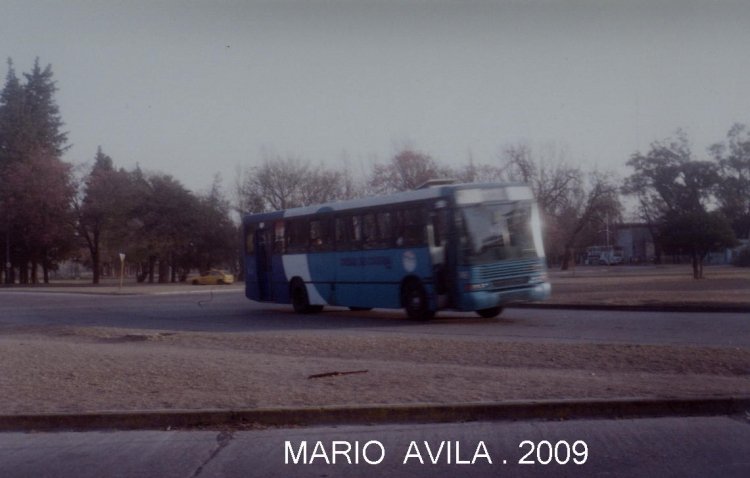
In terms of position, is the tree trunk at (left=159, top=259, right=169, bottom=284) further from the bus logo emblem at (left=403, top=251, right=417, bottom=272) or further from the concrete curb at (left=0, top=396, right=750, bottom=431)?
the concrete curb at (left=0, top=396, right=750, bottom=431)

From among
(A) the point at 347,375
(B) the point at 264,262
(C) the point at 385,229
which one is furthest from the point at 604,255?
(A) the point at 347,375

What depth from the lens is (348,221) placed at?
24.1 m

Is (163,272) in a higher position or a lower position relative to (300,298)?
higher

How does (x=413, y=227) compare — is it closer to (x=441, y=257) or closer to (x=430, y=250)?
(x=430, y=250)

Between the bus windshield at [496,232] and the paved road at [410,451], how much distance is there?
38.4 ft

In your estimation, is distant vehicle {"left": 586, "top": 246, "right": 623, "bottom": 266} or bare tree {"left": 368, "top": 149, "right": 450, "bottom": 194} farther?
distant vehicle {"left": 586, "top": 246, "right": 623, "bottom": 266}

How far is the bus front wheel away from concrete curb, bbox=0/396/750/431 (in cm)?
1238

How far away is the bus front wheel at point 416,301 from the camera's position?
21.4 metres

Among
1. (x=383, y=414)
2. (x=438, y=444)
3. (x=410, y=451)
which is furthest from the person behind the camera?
(x=383, y=414)

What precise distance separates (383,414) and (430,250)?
40.3ft

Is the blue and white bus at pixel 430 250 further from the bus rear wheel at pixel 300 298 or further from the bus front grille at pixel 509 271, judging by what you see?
the bus rear wheel at pixel 300 298

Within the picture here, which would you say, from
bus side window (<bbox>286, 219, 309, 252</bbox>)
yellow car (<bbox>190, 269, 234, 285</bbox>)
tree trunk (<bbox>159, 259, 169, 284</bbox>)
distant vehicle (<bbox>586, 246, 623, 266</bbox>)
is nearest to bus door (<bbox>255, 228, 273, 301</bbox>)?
bus side window (<bbox>286, 219, 309, 252</bbox>)

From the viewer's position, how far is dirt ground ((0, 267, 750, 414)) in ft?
31.8

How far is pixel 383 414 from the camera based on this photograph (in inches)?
349
